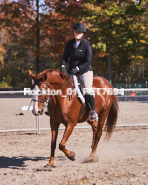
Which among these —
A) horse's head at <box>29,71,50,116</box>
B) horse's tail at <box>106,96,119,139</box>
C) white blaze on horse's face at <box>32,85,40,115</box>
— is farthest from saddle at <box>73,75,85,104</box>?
→ horse's tail at <box>106,96,119,139</box>

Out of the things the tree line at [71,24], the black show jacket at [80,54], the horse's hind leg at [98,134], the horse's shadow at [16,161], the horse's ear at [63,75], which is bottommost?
the horse's shadow at [16,161]

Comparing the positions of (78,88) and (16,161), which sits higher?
(78,88)

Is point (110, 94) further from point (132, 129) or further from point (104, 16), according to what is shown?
point (104, 16)

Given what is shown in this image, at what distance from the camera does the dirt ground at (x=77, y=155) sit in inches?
195

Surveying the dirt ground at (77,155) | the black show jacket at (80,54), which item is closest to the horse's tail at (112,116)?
the dirt ground at (77,155)

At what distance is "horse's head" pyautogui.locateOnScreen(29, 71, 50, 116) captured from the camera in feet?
16.5

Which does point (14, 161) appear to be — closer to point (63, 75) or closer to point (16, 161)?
point (16, 161)

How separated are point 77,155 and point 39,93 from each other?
2447 mm

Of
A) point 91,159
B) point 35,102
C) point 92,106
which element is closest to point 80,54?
point 92,106

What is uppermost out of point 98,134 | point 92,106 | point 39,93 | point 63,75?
point 63,75

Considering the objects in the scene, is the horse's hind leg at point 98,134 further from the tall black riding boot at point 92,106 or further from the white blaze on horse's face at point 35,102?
the white blaze on horse's face at point 35,102

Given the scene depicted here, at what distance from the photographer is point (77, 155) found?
6.96 metres

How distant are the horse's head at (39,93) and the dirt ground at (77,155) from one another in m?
1.14

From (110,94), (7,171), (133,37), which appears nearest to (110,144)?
(110,94)
